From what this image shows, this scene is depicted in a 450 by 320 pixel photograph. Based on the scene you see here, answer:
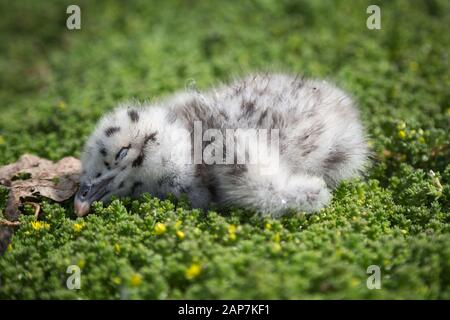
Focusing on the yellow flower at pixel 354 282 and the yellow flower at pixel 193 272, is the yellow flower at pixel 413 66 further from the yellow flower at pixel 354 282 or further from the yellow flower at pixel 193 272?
the yellow flower at pixel 193 272

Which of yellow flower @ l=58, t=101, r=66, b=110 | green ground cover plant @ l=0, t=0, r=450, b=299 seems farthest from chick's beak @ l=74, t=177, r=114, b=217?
yellow flower @ l=58, t=101, r=66, b=110

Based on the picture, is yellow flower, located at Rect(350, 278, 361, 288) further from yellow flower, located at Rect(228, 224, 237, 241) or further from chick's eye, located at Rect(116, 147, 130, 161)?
chick's eye, located at Rect(116, 147, 130, 161)

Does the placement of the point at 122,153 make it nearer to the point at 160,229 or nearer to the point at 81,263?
the point at 160,229

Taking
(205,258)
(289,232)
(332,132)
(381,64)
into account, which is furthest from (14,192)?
(381,64)

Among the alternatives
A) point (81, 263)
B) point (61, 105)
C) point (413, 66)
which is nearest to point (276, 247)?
point (81, 263)

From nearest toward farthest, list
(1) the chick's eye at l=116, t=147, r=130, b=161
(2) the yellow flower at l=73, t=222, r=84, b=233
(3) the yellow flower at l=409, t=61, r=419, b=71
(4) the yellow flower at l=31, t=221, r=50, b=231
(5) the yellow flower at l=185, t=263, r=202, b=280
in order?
(5) the yellow flower at l=185, t=263, r=202, b=280
(2) the yellow flower at l=73, t=222, r=84, b=233
(4) the yellow flower at l=31, t=221, r=50, b=231
(1) the chick's eye at l=116, t=147, r=130, b=161
(3) the yellow flower at l=409, t=61, r=419, b=71

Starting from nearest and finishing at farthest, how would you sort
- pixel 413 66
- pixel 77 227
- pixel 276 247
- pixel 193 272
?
pixel 193 272 → pixel 276 247 → pixel 77 227 → pixel 413 66

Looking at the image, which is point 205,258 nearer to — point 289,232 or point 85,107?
point 289,232

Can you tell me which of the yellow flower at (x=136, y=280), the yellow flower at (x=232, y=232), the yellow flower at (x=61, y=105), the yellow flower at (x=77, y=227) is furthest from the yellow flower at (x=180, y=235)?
the yellow flower at (x=61, y=105)
